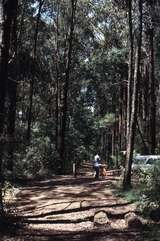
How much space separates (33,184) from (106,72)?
30145 millimetres

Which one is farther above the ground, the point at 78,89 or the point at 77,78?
the point at 77,78

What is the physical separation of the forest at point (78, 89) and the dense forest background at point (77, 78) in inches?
3.6

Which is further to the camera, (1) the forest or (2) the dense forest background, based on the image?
(2) the dense forest background

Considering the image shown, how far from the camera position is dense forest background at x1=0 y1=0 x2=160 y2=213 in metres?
34.4

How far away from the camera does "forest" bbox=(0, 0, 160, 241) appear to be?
71.2ft

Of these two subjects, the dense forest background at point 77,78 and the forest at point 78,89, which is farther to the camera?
the dense forest background at point 77,78

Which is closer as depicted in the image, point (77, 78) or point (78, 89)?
point (77, 78)

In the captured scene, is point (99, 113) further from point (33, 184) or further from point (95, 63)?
point (33, 184)

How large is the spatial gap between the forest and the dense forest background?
9cm

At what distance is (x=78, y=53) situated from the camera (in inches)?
2263

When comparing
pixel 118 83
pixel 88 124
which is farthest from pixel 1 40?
pixel 88 124

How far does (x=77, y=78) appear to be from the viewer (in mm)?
61844

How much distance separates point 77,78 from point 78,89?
3.45 m

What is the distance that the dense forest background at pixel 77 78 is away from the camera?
113ft
